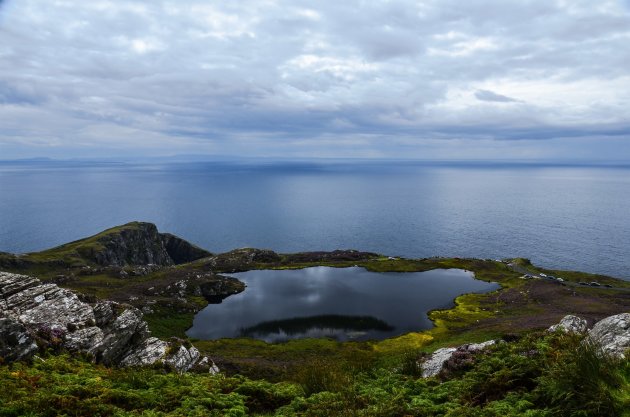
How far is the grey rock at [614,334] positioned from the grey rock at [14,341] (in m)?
35.3

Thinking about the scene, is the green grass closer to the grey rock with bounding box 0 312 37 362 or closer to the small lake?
the grey rock with bounding box 0 312 37 362

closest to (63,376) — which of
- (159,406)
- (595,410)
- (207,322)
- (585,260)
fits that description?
(159,406)

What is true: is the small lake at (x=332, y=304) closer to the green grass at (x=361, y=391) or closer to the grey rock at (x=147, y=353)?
the grey rock at (x=147, y=353)

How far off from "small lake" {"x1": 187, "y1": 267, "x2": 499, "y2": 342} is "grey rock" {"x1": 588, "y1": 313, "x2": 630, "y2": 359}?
47822mm

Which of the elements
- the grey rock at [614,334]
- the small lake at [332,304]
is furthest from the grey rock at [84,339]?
the small lake at [332,304]

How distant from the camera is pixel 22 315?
32.9 m

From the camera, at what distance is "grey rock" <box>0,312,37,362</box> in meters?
25.5

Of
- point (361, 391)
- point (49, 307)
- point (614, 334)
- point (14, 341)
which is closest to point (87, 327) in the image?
point (49, 307)

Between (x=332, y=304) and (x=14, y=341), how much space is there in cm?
6780

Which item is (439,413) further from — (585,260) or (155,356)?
(585,260)

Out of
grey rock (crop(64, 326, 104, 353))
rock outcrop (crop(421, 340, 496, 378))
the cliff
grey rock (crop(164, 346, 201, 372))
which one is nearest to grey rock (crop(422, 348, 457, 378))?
rock outcrop (crop(421, 340, 496, 378))

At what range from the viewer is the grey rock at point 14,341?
25.5m

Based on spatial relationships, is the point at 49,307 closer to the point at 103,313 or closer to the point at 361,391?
the point at 103,313

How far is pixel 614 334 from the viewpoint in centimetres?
2342
